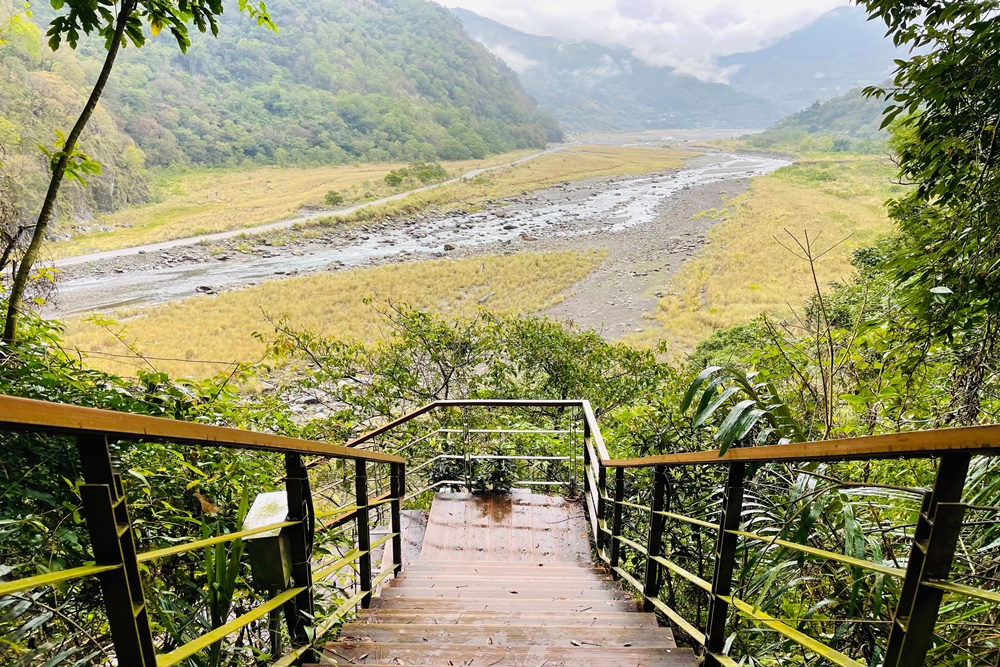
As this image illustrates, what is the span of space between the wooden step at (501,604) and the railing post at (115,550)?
187 cm

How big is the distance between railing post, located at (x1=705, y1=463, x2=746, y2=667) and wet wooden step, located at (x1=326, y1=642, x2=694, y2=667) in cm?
29

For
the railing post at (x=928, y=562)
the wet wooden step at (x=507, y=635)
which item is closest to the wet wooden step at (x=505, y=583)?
the wet wooden step at (x=507, y=635)

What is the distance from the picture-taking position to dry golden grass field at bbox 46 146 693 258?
32.8 metres

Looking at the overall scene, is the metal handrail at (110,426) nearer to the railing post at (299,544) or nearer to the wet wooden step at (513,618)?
the railing post at (299,544)

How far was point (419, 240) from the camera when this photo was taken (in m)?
33.0

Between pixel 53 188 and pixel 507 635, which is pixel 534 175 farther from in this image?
pixel 507 635

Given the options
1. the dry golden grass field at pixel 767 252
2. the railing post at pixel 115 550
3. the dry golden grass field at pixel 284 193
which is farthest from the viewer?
the dry golden grass field at pixel 284 193

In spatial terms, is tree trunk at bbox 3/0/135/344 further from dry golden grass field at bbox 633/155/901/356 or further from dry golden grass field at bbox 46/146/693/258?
dry golden grass field at bbox 46/146/693/258

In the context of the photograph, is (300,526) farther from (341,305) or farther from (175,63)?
(175,63)

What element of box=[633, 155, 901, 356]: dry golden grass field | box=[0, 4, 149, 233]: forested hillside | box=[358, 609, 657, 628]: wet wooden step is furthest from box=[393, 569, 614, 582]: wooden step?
box=[633, 155, 901, 356]: dry golden grass field

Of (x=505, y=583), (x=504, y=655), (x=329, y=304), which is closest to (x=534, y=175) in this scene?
(x=329, y=304)

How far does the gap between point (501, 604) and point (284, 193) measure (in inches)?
1983

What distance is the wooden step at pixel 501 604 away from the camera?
8.33ft

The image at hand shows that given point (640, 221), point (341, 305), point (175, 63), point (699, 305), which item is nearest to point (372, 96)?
point (175, 63)
